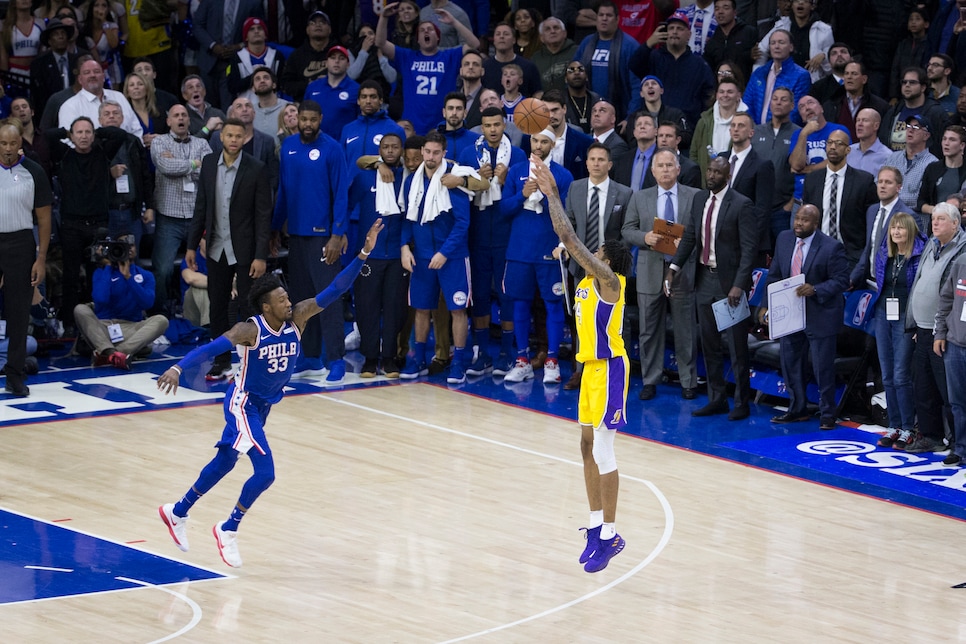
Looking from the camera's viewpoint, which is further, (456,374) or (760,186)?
(456,374)

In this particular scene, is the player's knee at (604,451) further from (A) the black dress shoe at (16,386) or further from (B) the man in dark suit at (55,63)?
(B) the man in dark suit at (55,63)

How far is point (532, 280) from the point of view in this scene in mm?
14797

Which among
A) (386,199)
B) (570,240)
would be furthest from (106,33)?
(570,240)

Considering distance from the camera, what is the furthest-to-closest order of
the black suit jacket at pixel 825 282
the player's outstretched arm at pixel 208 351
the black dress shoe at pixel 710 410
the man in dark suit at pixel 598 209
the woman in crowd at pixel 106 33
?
the woman in crowd at pixel 106 33 → the man in dark suit at pixel 598 209 → the black dress shoe at pixel 710 410 → the black suit jacket at pixel 825 282 → the player's outstretched arm at pixel 208 351

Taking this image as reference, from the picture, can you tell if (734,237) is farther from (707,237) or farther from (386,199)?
(386,199)

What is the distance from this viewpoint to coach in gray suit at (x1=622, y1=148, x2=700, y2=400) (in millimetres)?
14141

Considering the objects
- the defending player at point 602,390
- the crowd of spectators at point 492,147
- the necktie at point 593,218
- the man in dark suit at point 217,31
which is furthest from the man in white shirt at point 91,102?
the defending player at point 602,390

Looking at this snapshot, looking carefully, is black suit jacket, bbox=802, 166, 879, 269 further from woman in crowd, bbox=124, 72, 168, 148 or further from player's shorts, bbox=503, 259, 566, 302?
woman in crowd, bbox=124, 72, 168, 148

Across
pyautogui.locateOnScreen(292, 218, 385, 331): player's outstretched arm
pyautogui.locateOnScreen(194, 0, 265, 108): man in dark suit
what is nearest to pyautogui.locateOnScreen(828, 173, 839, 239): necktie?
pyautogui.locateOnScreen(292, 218, 385, 331): player's outstretched arm

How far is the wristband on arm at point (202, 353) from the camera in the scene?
9.01m

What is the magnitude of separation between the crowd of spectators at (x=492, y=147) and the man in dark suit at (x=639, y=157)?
2cm

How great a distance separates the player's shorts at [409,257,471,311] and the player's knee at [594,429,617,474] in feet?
18.5

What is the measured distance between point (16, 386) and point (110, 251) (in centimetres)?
209

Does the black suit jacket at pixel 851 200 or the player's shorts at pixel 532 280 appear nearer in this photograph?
the black suit jacket at pixel 851 200
